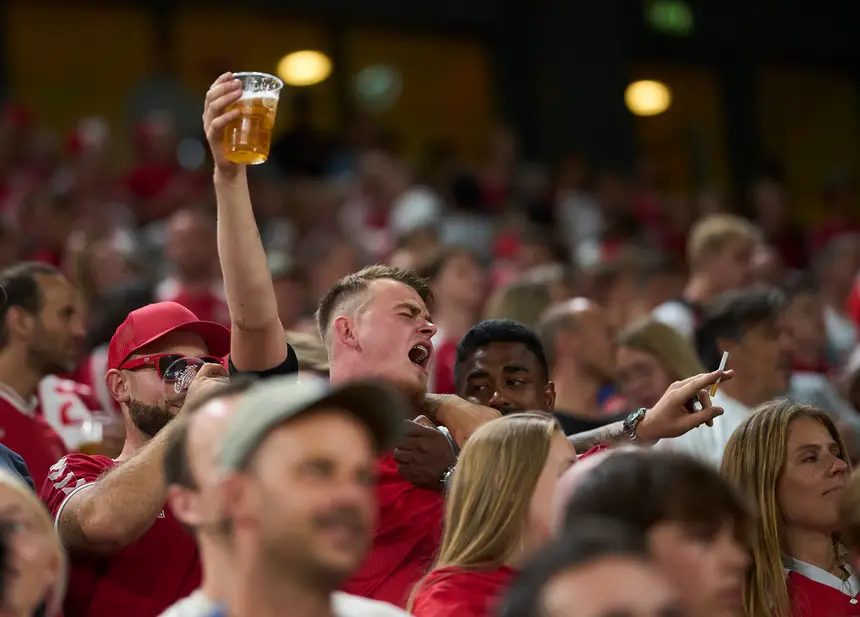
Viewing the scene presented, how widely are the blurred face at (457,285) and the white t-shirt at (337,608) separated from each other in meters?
4.75

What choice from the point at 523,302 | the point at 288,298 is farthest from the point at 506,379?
the point at 288,298

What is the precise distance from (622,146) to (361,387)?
12692mm

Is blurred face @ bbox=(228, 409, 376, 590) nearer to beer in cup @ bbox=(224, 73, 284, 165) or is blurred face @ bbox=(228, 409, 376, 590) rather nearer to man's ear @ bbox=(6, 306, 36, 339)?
beer in cup @ bbox=(224, 73, 284, 165)

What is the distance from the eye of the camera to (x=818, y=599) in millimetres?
4250

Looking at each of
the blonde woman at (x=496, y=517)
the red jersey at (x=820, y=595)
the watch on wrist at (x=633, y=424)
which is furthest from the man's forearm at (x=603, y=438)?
the blonde woman at (x=496, y=517)

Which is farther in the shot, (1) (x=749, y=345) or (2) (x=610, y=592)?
(1) (x=749, y=345)

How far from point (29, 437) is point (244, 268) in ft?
4.88

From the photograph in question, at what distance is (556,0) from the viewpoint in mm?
15086

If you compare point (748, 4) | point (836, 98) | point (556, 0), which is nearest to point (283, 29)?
point (556, 0)

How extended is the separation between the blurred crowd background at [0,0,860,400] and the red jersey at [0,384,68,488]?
150cm

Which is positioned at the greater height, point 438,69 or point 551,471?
point 438,69

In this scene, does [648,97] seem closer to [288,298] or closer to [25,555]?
[288,298]

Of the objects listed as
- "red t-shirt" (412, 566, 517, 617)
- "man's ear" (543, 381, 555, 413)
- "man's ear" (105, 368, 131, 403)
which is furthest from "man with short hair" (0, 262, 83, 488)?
"red t-shirt" (412, 566, 517, 617)

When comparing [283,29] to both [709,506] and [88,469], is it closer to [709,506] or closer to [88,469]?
[88,469]
